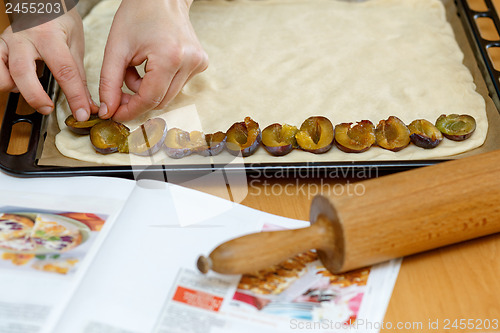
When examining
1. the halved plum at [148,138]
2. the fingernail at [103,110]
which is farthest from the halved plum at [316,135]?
the fingernail at [103,110]

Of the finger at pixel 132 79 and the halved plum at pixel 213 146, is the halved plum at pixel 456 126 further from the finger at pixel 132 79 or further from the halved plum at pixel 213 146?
the finger at pixel 132 79

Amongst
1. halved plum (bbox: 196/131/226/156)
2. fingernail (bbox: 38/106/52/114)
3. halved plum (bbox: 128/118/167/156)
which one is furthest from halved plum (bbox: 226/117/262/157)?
fingernail (bbox: 38/106/52/114)

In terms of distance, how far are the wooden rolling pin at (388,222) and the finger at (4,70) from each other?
542 mm

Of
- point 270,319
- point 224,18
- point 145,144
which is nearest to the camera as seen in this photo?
point 270,319

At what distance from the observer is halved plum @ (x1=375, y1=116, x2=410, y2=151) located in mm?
958

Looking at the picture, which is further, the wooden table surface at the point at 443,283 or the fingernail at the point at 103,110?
the fingernail at the point at 103,110

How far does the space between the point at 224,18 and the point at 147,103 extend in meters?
0.41

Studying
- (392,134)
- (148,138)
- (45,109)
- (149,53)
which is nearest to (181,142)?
(148,138)

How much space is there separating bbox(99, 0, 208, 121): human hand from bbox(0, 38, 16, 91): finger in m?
0.18

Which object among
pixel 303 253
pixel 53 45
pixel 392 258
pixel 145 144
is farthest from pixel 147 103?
pixel 392 258

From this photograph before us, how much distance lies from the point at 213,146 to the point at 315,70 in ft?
1.09

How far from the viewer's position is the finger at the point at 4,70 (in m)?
0.97

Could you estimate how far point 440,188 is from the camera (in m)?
0.74

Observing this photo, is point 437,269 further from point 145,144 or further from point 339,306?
point 145,144
